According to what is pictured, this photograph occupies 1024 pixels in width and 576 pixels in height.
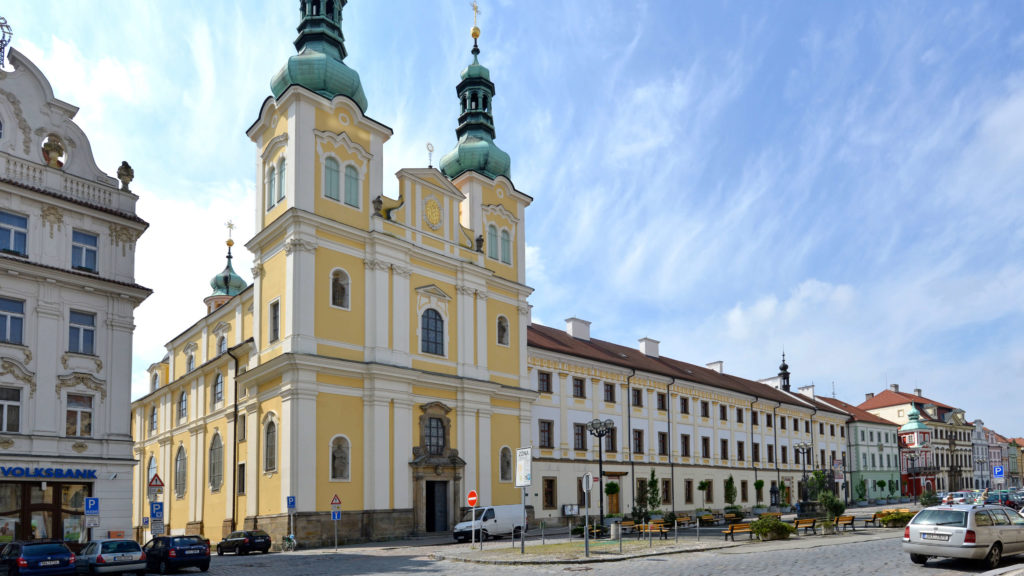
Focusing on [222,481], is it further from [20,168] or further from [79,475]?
[20,168]

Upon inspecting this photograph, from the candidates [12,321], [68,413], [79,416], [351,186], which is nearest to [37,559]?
[68,413]

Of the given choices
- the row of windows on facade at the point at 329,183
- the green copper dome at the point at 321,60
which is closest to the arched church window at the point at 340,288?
the row of windows on facade at the point at 329,183

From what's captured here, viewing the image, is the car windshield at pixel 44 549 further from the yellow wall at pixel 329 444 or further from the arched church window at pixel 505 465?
the arched church window at pixel 505 465

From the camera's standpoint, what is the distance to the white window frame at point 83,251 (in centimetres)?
2912

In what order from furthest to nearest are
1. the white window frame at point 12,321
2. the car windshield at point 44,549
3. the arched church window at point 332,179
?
the arched church window at point 332,179
the white window frame at point 12,321
the car windshield at point 44,549

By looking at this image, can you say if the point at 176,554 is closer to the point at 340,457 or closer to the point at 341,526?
the point at 341,526

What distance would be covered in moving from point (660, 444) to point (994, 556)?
125 ft

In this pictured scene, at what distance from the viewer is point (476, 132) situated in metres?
48.4

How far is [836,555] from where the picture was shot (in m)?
22.4

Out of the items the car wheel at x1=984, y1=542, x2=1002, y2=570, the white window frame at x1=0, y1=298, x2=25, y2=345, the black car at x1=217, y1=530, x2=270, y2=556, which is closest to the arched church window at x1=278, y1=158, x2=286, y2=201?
the white window frame at x1=0, y1=298, x2=25, y2=345

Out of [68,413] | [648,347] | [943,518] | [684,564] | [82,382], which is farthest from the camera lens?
[648,347]

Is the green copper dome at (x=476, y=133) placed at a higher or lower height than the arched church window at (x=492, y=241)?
higher

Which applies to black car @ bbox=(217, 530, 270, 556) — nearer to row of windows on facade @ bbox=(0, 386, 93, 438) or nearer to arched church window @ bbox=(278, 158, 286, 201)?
row of windows on facade @ bbox=(0, 386, 93, 438)

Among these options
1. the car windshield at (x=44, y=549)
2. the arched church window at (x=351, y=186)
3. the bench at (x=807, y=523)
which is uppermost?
the arched church window at (x=351, y=186)
